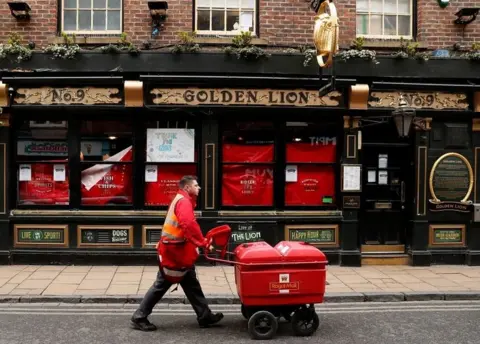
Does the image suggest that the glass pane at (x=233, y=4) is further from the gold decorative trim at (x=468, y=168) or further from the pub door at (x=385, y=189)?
the gold decorative trim at (x=468, y=168)

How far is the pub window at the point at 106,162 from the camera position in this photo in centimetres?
1012

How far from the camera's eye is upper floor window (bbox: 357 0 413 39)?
10664 millimetres

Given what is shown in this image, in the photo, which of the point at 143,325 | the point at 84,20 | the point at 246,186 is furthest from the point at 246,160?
the point at 143,325

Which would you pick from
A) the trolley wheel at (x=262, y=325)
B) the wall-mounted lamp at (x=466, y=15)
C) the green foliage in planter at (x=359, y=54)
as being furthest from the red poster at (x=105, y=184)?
the wall-mounted lamp at (x=466, y=15)

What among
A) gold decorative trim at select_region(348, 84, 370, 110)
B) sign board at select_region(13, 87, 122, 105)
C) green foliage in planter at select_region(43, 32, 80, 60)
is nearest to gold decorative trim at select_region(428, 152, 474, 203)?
gold decorative trim at select_region(348, 84, 370, 110)

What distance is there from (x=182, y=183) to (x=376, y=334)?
281 cm

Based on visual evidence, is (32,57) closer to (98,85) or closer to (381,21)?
(98,85)

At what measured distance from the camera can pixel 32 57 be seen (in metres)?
9.70

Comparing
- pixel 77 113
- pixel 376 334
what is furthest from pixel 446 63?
pixel 77 113

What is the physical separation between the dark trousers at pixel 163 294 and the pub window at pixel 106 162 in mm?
4213

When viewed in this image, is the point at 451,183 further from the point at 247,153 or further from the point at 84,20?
the point at 84,20

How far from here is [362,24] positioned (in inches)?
420

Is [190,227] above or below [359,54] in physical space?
below

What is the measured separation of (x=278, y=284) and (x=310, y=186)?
4.72 m
